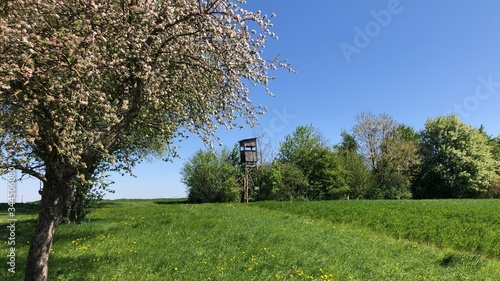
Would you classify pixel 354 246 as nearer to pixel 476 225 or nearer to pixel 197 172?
pixel 476 225

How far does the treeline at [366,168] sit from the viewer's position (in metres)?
54.8

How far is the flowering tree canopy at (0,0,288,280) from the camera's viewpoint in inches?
272

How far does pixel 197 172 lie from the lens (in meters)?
56.2

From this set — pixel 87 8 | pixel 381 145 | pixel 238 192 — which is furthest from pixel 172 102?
pixel 381 145

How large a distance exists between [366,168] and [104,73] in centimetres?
6201

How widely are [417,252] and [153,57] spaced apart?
1412 centimetres

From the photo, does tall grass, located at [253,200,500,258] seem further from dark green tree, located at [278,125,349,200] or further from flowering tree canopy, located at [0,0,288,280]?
dark green tree, located at [278,125,349,200]

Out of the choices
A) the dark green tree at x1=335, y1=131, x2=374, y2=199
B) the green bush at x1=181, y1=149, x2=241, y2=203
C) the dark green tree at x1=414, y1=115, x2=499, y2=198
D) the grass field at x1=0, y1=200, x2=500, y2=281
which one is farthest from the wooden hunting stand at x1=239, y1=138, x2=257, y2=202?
the dark green tree at x1=414, y1=115, x2=499, y2=198

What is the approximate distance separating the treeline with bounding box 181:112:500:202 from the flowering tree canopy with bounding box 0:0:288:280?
43690 millimetres

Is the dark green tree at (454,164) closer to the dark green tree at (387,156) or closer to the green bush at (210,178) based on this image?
the dark green tree at (387,156)

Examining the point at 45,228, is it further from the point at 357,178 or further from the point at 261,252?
the point at 357,178

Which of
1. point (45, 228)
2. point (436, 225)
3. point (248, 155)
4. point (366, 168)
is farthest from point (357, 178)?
point (45, 228)

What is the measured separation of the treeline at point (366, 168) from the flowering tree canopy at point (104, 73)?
43.7m

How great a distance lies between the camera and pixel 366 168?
64625mm
